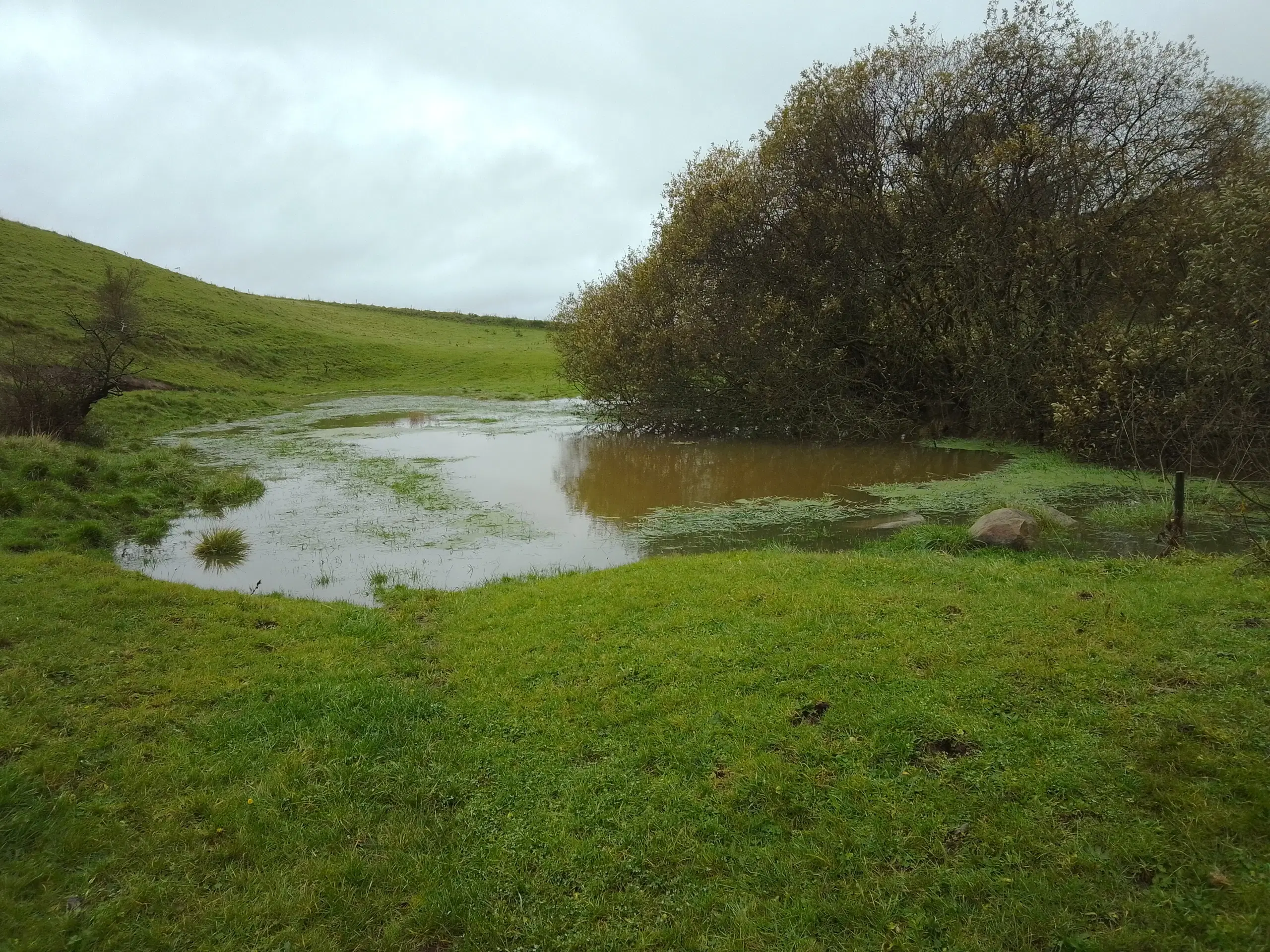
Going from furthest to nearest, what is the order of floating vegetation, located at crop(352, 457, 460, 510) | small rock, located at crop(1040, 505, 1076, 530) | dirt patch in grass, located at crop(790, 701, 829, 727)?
floating vegetation, located at crop(352, 457, 460, 510), small rock, located at crop(1040, 505, 1076, 530), dirt patch in grass, located at crop(790, 701, 829, 727)

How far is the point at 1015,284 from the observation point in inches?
870

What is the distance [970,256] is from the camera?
2256 centimetres

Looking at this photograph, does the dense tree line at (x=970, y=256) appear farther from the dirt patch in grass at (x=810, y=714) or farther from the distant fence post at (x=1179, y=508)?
the dirt patch in grass at (x=810, y=714)

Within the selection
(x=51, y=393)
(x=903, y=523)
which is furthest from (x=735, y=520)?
(x=51, y=393)

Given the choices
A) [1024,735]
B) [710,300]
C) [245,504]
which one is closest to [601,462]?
[710,300]

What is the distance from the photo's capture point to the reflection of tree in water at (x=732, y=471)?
1717 centimetres

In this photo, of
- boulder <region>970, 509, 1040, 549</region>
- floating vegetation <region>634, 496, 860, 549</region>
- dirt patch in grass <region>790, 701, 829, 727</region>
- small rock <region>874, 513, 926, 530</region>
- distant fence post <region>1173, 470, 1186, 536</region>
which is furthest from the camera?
floating vegetation <region>634, 496, 860, 549</region>

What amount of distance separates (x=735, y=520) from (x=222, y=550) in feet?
32.1

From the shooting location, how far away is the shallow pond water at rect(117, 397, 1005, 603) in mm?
11797

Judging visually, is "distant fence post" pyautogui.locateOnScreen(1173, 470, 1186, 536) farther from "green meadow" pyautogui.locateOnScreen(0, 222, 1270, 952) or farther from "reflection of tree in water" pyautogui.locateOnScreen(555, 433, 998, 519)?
"reflection of tree in water" pyautogui.locateOnScreen(555, 433, 998, 519)

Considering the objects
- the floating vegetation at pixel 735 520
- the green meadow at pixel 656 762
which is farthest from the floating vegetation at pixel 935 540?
the floating vegetation at pixel 735 520

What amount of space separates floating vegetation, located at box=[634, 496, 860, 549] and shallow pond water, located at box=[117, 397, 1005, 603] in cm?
17

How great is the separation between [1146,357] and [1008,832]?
16.1 meters

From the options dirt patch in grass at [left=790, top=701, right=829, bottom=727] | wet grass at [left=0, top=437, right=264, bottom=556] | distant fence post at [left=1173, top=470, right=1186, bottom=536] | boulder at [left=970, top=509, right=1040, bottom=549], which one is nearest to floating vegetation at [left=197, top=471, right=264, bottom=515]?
wet grass at [left=0, top=437, right=264, bottom=556]
